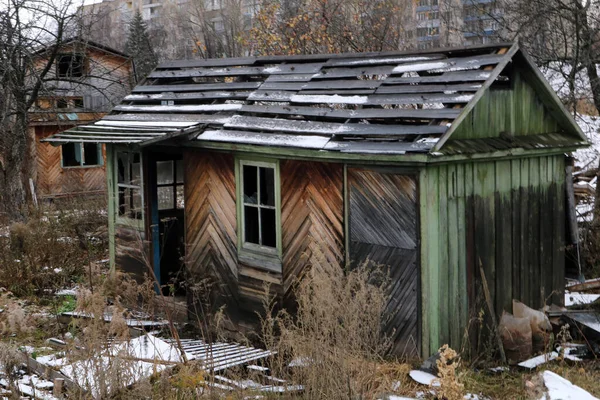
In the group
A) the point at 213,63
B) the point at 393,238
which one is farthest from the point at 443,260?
the point at 213,63

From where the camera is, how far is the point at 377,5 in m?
24.9

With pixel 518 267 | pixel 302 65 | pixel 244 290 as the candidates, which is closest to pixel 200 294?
pixel 244 290

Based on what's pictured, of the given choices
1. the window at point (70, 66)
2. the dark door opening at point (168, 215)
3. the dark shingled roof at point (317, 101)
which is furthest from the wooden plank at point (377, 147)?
the window at point (70, 66)

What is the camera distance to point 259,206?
9562mm

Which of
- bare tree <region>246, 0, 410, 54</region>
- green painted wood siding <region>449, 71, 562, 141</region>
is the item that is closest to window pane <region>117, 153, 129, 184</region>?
green painted wood siding <region>449, 71, 562, 141</region>

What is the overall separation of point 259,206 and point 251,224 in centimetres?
38

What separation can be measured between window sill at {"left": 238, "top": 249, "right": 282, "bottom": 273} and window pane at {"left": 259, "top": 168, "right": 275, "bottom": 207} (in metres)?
0.67

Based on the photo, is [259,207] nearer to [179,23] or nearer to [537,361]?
[537,361]

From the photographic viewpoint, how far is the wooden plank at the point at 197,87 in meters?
10.8

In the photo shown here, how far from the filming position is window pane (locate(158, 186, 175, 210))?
11.5 meters

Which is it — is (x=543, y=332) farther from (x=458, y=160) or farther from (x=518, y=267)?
(x=458, y=160)

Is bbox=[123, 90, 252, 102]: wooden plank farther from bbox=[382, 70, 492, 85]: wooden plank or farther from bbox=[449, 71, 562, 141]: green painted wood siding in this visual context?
bbox=[449, 71, 562, 141]: green painted wood siding

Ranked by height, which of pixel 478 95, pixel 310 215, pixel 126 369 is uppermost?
pixel 478 95

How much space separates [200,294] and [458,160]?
432cm
